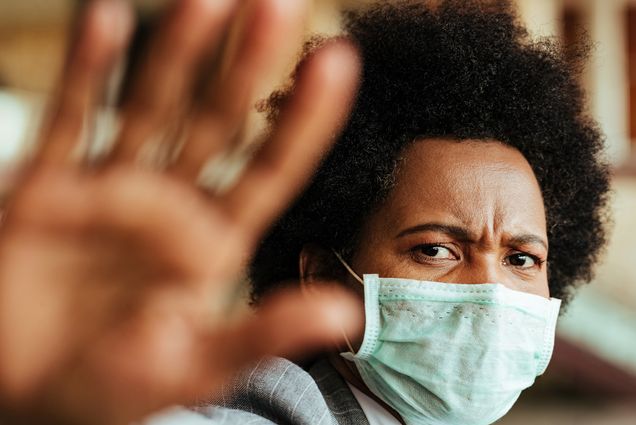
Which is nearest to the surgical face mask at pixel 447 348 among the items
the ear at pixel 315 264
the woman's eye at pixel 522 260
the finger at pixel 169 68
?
the woman's eye at pixel 522 260

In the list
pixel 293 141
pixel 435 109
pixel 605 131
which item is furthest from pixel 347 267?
pixel 605 131

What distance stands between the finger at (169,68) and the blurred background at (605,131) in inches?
205

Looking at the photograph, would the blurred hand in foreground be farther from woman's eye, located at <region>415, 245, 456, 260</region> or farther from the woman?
woman's eye, located at <region>415, 245, 456, 260</region>

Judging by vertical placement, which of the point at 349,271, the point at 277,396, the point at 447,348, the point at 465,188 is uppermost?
the point at 465,188

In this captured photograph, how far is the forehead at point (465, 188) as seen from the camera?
2.26m

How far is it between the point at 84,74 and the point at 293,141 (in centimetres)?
25

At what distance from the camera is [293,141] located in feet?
3.36

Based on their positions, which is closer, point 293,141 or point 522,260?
point 293,141

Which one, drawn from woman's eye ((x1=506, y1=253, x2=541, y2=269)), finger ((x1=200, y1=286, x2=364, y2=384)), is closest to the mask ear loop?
woman's eye ((x1=506, y1=253, x2=541, y2=269))

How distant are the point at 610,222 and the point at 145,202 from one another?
2.57 meters

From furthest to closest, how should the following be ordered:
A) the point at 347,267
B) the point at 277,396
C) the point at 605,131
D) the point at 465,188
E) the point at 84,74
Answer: the point at 605,131 < the point at 347,267 < the point at 465,188 < the point at 277,396 < the point at 84,74

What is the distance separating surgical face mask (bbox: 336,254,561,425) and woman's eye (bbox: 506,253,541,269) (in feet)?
0.41

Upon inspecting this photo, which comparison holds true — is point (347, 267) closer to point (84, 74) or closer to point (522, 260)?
point (522, 260)

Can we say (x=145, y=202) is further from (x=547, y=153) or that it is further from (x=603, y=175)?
(x=603, y=175)
